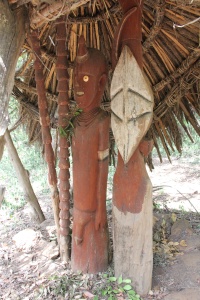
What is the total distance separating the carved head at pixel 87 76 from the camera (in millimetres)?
2582

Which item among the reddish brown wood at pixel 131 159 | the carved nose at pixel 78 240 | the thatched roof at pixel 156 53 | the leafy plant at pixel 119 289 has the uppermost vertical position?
the thatched roof at pixel 156 53

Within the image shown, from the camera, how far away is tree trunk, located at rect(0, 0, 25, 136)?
150 centimetres

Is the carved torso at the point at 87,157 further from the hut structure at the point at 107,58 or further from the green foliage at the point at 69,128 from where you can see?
the hut structure at the point at 107,58

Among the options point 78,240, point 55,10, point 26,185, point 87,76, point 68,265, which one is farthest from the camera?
point 26,185

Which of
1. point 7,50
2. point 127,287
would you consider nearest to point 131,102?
point 7,50

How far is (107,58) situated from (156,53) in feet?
Answer: 1.81

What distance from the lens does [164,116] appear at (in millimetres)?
4223

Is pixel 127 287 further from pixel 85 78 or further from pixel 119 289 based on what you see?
pixel 85 78

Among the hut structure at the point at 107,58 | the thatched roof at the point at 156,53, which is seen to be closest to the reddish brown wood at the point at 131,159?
the hut structure at the point at 107,58

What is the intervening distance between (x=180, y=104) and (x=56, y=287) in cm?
257

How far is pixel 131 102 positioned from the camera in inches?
92.2

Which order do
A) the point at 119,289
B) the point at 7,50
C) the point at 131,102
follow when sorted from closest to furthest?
1. the point at 7,50
2. the point at 131,102
3. the point at 119,289

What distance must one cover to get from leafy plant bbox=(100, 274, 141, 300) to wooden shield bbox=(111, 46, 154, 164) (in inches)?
34.9

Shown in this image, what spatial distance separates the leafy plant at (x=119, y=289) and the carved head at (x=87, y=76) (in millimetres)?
1291
